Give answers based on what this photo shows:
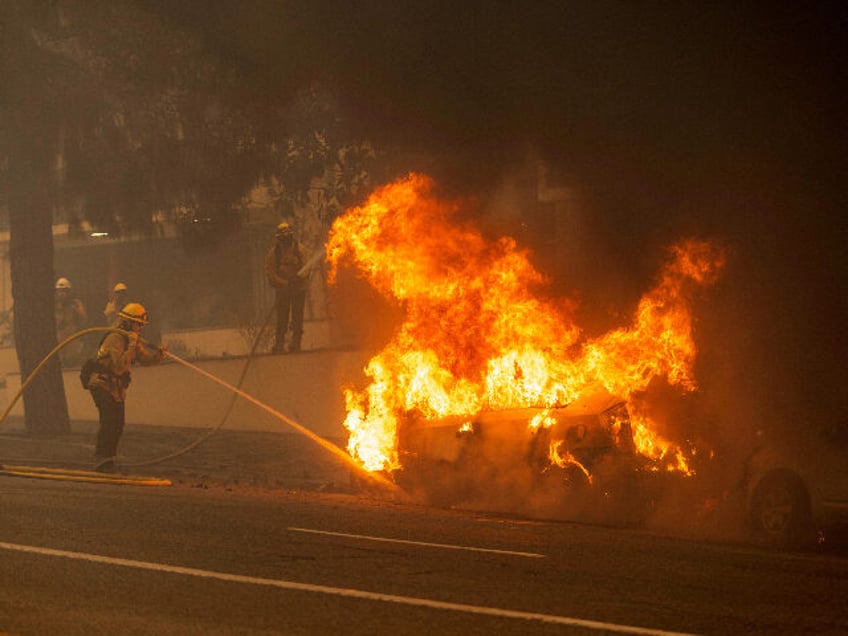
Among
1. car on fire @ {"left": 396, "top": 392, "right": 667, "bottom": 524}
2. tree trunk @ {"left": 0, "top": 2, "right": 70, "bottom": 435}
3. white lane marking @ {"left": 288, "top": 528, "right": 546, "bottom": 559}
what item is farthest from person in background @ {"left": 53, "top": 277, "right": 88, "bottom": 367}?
white lane marking @ {"left": 288, "top": 528, "right": 546, "bottom": 559}

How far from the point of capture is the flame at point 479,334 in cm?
1365

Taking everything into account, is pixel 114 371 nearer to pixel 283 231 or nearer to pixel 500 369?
pixel 283 231

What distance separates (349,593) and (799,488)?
4777mm

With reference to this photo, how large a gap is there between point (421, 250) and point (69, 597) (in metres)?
9.04

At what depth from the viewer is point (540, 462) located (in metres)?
12.6

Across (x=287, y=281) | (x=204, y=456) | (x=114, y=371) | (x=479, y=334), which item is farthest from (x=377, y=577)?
(x=287, y=281)

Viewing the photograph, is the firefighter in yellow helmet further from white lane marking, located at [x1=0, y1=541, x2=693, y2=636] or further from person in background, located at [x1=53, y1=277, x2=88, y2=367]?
person in background, located at [x1=53, y1=277, x2=88, y2=367]

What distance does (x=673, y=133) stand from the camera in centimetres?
1641

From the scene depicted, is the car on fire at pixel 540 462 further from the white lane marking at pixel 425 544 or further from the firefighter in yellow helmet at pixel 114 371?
the firefighter in yellow helmet at pixel 114 371

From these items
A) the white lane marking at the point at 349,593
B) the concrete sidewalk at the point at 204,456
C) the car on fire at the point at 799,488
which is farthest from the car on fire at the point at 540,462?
the white lane marking at the point at 349,593

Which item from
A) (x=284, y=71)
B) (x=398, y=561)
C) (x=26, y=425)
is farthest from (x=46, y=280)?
(x=398, y=561)

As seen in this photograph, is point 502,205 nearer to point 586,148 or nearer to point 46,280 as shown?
point 586,148

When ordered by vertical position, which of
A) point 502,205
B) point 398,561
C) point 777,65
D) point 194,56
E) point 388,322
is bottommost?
point 398,561

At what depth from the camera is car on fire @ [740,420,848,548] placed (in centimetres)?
1071
